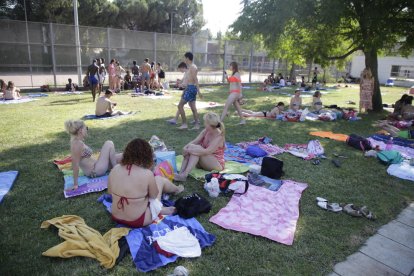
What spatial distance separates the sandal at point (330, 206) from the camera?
427 cm

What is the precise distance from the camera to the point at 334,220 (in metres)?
4.04

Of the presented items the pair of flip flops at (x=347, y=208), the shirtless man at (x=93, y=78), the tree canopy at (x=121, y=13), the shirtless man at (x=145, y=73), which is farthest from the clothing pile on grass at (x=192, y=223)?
the tree canopy at (x=121, y=13)

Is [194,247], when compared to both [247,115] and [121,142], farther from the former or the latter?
[247,115]

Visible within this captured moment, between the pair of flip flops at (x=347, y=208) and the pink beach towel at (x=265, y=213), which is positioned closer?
the pink beach towel at (x=265, y=213)

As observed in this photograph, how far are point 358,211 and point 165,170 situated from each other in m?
2.84

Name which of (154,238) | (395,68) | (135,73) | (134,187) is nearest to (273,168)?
(154,238)

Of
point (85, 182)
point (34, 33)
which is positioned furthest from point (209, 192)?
point (34, 33)

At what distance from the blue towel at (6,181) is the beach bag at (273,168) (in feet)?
13.2

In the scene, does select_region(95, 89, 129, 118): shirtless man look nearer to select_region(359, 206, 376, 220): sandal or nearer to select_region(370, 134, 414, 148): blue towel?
select_region(359, 206, 376, 220): sandal

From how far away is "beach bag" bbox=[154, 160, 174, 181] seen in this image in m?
4.65

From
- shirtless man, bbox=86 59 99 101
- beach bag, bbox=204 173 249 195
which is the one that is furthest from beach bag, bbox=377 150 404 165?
shirtless man, bbox=86 59 99 101

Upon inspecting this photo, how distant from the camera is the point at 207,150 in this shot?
5.11 metres

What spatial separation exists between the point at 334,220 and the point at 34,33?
16.7m

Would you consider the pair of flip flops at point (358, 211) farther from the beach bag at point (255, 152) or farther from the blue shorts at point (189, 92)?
the blue shorts at point (189, 92)
